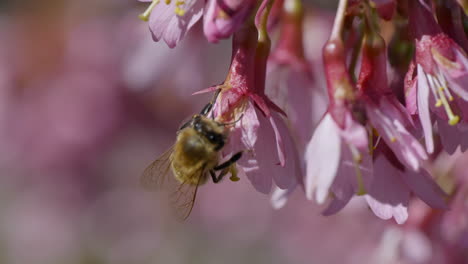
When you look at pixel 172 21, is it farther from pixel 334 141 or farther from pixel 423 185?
pixel 423 185

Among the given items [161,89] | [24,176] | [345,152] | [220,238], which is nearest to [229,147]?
[345,152]

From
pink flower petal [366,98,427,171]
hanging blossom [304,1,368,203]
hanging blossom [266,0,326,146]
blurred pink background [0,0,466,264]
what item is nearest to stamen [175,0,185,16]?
hanging blossom [304,1,368,203]

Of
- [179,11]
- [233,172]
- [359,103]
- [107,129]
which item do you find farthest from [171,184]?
[107,129]

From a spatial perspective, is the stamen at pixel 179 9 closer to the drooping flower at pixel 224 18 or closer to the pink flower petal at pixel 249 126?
the drooping flower at pixel 224 18

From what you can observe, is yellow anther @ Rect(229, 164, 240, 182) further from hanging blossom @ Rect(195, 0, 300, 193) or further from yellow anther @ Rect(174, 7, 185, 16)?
yellow anther @ Rect(174, 7, 185, 16)

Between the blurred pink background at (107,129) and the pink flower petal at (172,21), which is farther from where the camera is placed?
the blurred pink background at (107,129)

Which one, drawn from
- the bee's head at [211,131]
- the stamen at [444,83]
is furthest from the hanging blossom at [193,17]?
the stamen at [444,83]

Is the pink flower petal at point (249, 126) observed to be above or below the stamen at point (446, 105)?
above
